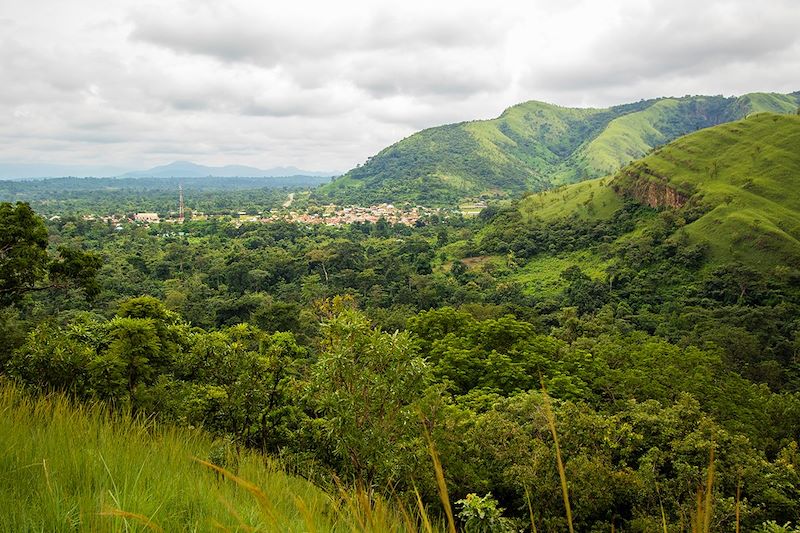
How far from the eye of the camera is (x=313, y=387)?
322 inches

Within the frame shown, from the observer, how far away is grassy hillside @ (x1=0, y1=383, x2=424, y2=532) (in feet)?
5.73

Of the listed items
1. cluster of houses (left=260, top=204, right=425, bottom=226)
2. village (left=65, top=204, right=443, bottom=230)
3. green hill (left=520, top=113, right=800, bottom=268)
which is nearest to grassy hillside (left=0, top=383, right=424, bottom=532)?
green hill (left=520, top=113, right=800, bottom=268)

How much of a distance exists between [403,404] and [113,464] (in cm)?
591

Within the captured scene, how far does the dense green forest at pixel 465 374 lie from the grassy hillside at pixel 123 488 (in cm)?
Result: 3

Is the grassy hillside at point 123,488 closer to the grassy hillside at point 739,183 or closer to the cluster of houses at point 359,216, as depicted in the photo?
the grassy hillside at point 739,183

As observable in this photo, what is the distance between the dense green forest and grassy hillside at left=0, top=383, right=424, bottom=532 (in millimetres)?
26

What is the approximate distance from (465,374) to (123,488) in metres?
18.5

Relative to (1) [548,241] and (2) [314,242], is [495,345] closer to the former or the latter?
(1) [548,241]

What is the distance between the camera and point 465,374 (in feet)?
65.3

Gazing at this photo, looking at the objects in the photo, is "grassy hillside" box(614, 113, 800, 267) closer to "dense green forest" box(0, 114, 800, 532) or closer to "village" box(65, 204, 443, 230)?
"dense green forest" box(0, 114, 800, 532)

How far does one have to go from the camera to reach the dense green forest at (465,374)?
21.5 ft

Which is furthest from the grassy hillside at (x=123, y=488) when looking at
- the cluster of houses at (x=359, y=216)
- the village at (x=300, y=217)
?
the cluster of houses at (x=359, y=216)

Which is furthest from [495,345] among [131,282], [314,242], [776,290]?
[314,242]

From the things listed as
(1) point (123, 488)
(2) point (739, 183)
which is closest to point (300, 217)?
(2) point (739, 183)
